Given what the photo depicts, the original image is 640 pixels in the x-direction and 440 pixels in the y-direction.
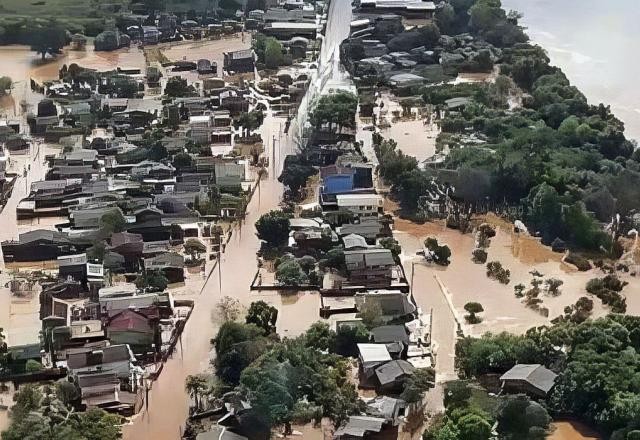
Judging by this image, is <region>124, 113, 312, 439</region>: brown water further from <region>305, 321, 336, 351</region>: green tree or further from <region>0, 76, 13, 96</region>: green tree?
<region>0, 76, 13, 96</region>: green tree

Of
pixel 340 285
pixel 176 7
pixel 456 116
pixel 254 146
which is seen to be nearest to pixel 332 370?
pixel 340 285

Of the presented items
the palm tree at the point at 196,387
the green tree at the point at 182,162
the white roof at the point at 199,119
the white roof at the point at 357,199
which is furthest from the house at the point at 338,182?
the palm tree at the point at 196,387

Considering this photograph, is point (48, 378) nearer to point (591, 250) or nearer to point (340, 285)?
point (340, 285)

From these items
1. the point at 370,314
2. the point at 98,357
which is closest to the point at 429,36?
the point at 370,314

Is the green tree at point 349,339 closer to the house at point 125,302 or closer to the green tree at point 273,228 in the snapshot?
the house at point 125,302

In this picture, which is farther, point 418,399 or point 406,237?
point 406,237

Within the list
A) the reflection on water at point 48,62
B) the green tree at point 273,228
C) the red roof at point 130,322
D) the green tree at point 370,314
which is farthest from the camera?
the reflection on water at point 48,62

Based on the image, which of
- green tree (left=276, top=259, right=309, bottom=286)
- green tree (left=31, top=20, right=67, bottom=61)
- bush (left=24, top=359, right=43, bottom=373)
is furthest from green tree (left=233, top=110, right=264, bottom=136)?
bush (left=24, top=359, right=43, bottom=373)

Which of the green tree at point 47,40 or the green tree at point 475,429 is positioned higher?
the green tree at point 47,40
